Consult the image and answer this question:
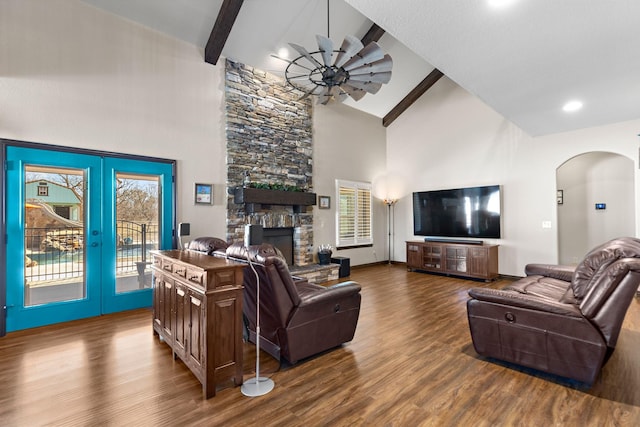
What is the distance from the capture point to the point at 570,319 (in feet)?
7.57

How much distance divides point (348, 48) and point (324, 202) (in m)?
4.14

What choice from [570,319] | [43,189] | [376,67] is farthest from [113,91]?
[570,319]

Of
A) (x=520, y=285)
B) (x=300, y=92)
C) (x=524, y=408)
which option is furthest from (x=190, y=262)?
(x=300, y=92)

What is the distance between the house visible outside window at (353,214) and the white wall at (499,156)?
100cm

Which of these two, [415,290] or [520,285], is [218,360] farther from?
[415,290]

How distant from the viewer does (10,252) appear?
3.61 meters

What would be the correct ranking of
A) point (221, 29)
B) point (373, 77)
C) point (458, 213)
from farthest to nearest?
1. point (458, 213)
2. point (221, 29)
3. point (373, 77)

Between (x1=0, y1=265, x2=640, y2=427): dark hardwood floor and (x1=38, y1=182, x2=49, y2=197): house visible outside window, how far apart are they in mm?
1673

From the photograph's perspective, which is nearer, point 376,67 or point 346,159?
point 376,67

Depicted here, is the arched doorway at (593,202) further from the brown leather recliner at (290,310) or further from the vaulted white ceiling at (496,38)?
the brown leather recliner at (290,310)

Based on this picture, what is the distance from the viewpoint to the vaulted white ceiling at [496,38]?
94.6 inches

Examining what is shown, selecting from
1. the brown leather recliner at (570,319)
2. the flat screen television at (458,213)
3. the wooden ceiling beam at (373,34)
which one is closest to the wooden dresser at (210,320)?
the brown leather recliner at (570,319)

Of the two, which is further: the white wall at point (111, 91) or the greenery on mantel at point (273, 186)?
the greenery on mantel at point (273, 186)

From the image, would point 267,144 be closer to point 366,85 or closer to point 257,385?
point 366,85
